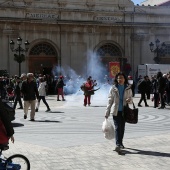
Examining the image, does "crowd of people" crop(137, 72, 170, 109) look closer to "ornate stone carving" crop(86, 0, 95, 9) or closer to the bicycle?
the bicycle

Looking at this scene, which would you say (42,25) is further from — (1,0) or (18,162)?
(18,162)

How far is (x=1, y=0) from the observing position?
1586 inches

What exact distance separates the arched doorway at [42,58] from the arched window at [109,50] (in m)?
4.43

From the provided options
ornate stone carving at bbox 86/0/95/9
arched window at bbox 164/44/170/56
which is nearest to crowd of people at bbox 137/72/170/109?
ornate stone carving at bbox 86/0/95/9

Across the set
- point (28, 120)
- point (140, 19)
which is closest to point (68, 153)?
point (28, 120)

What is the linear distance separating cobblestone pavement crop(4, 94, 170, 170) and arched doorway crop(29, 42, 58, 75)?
2539 centimetres

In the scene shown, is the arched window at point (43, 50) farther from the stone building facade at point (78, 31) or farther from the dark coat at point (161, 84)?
the dark coat at point (161, 84)

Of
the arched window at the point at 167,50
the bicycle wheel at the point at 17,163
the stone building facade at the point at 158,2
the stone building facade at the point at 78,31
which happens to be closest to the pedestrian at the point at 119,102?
the bicycle wheel at the point at 17,163

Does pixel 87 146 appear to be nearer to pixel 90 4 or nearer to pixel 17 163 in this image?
pixel 17 163

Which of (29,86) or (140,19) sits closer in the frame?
(29,86)

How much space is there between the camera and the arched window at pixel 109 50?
141ft

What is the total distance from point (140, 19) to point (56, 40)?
8.91m

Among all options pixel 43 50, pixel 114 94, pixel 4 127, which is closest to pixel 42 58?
pixel 43 50

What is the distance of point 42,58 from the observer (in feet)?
135
